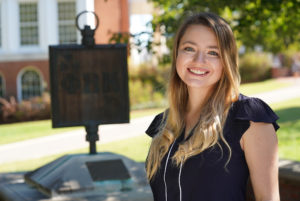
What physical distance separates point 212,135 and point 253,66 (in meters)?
23.9

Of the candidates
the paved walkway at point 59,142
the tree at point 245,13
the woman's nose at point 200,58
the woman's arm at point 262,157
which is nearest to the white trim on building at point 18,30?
the paved walkway at point 59,142

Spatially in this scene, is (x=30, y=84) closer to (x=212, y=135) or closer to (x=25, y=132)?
(x=25, y=132)

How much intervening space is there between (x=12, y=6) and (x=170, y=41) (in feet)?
45.2

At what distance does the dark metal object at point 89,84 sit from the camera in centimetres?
494

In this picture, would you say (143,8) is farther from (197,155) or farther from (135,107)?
(197,155)

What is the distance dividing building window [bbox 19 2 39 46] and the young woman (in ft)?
57.7

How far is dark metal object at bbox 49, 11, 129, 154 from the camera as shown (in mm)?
4941

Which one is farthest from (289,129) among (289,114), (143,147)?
(143,147)

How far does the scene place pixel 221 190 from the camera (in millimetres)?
1981

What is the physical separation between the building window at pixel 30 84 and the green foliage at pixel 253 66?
10.9m

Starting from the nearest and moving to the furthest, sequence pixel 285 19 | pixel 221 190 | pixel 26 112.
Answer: pixel 221 190, pixel 285 19, pixel 26 112

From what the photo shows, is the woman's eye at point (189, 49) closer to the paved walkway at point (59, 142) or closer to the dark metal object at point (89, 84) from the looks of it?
the dark metal object at point (89, 84)

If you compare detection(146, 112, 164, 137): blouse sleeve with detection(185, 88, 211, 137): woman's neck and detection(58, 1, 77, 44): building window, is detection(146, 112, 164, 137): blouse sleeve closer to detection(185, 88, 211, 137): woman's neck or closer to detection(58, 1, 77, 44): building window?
detection(185, 88, 211, 137): woman's neck

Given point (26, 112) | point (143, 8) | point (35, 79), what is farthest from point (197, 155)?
point (143, 8)
